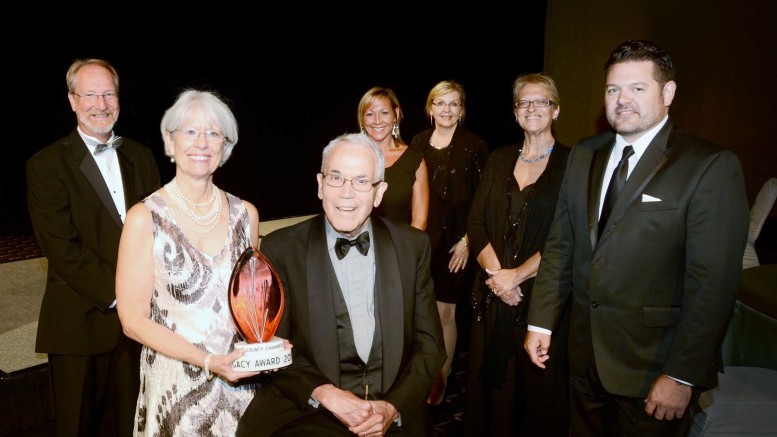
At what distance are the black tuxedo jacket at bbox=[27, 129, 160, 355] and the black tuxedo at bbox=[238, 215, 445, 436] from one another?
1058 mm

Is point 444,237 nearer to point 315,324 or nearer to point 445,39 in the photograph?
point 315,324

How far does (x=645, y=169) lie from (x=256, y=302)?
1362 mm

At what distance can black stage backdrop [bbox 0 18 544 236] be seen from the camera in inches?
220

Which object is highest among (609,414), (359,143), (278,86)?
(278,86)

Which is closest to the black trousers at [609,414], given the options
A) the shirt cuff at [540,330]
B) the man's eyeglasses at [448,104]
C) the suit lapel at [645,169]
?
the shirt cuff at [540,330]

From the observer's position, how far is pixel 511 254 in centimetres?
276

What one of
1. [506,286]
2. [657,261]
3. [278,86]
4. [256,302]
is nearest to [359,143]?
[256,302]

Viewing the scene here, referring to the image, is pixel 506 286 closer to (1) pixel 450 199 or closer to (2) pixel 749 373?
(1) pixel 450 199

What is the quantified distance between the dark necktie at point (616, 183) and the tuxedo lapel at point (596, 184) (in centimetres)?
3

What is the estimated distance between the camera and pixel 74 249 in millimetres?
2426

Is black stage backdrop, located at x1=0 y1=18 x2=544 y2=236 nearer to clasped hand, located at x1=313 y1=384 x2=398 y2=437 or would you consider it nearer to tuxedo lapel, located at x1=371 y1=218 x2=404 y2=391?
tuxedo lapel, located at x1=371 y1=218 x2=404 y2=391

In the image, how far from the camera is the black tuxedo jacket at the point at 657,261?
5.83 feet

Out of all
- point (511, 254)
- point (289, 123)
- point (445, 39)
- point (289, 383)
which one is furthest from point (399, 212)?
point (445, 39)

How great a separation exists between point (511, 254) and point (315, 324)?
1268mm
